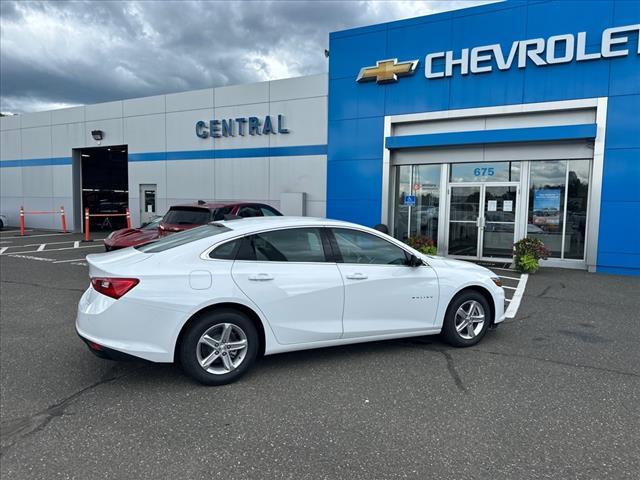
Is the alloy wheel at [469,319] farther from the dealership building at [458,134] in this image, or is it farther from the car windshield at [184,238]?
the dealership building at [458,134]

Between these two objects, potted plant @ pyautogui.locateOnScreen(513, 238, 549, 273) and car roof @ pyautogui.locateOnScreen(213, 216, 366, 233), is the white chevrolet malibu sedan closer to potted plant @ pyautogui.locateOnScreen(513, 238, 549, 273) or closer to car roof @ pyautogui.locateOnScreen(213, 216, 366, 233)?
car roof @ pyautogui.locateOnScreen(213, 216, 366, 233)

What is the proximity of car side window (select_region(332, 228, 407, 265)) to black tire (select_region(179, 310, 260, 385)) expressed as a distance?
47.0 inches

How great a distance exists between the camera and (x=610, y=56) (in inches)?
412

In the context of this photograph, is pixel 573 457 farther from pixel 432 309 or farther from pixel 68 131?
pixel 68 131

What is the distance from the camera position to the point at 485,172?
12258 millimetres

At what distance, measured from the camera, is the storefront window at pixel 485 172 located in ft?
39.1

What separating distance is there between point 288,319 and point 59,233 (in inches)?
784

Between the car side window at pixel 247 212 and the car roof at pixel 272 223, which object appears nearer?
the car roof at pixel 272 223

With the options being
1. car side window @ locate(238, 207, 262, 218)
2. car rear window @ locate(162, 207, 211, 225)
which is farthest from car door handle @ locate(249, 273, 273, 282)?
car side window @ locate(238, 207, 262, 218)

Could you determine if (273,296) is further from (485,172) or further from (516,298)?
(485,172)

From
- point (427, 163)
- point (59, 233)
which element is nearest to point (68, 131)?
point (59, 233)

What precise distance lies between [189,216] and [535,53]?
9289 millimetres

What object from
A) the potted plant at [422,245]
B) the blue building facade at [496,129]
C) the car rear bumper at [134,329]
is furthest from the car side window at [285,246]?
the blue building facade at [496,129]

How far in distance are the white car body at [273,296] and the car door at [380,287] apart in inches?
0.4
